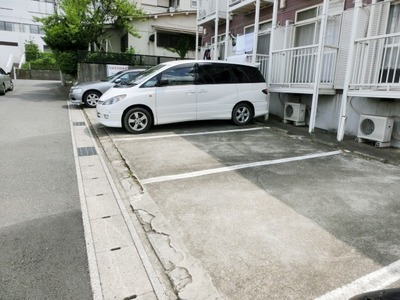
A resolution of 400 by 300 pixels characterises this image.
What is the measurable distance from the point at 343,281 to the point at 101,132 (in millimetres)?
6439

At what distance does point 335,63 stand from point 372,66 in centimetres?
118

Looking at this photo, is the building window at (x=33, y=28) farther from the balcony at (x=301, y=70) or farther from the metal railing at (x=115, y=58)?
the balcony at (x=301, y=70)

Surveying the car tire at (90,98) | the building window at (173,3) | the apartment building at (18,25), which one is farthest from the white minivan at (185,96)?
the apartment building at (18,25)

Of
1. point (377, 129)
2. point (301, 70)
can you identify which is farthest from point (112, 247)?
point (301, 70)

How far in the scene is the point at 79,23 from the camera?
14.5 metres

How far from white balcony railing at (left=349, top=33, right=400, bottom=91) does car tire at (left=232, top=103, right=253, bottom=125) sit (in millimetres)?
2687

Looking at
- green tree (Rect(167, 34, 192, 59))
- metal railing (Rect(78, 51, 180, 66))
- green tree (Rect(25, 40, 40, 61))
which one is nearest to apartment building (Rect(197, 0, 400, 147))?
metal railing (Rect(78, 51, 180, 66))

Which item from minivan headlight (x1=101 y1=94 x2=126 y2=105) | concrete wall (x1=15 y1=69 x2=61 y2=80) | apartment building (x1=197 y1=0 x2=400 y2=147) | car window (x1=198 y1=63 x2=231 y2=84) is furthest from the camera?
concrete wall (x1=15 y1=69 x2=61 y2=80)

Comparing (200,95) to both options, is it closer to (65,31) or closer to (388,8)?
(388,8)

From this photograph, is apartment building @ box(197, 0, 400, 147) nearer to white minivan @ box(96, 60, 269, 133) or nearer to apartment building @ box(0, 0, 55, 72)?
white minivan @ box(96, 60, 269, 133)

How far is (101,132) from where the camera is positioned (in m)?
7.46

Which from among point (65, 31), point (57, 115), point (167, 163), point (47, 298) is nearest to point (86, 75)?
point (65, 31)

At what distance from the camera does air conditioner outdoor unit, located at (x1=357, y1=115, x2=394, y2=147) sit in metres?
6.03

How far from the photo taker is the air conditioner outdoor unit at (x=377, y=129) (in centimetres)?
603
